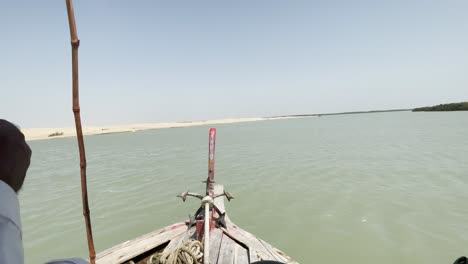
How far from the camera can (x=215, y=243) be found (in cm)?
373

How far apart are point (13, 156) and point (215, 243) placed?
3.41m

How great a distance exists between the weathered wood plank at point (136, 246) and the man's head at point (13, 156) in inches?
121

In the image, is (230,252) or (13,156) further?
(230,252)

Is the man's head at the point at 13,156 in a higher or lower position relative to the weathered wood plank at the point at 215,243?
higher

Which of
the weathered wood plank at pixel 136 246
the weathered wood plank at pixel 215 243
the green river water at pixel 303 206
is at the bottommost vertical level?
the green river water at pixel 303 206

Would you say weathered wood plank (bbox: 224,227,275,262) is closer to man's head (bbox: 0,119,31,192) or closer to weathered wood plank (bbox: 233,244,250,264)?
weathered wood plank (bbox: 233,244,250,264)

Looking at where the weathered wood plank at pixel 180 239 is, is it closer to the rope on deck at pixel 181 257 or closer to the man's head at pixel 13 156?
the rope on deck at pixel 181 257

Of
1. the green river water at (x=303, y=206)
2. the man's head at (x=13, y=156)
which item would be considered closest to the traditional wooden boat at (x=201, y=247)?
the green river water at (x=303, y=206)

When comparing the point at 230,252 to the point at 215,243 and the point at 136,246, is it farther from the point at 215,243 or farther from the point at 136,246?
the point at 136,246

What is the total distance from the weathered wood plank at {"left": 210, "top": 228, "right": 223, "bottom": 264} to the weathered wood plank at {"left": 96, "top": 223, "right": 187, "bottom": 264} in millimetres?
607

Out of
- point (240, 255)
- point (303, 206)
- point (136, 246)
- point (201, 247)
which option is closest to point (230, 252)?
point (240, 255)

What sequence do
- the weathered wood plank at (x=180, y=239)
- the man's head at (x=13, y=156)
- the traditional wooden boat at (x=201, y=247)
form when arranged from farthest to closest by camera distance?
1. the weathered wood plank at (x=180, y=239)
2. the traditional wooden boat at (x=201, y=247)
3. the man's head at (x=13, y=156)

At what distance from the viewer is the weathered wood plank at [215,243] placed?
10.9ft

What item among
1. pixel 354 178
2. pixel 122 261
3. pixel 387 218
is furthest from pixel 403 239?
pixel 122 261
